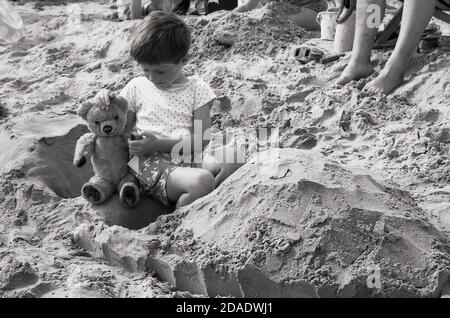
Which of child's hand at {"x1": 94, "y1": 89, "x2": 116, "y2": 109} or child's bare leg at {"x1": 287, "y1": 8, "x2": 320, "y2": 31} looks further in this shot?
child's bare leg at {"x1": 287, "y1": 8, "x2": 320, "y2": 31}

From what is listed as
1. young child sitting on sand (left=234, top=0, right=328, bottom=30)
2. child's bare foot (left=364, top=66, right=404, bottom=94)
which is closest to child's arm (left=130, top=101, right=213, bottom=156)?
child's bare foot (left=364, top=66, right=404, bottom=94)

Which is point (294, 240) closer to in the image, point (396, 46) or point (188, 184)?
point (188, 184)

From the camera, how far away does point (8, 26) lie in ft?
16.4

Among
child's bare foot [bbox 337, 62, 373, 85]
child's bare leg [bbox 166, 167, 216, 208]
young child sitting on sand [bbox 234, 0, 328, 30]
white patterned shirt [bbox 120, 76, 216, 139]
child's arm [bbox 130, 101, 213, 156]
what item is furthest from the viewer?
young child sitting on sand [bbox 234, 0, 328, 30]

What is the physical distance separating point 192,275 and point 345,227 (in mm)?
505

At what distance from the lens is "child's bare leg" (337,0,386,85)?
150 inches

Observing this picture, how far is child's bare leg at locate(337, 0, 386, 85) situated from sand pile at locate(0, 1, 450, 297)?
0.11m

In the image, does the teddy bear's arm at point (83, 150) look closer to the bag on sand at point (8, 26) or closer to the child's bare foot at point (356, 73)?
the child's bare foot at point (356, 73)

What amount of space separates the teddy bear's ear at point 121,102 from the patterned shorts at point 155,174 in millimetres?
207

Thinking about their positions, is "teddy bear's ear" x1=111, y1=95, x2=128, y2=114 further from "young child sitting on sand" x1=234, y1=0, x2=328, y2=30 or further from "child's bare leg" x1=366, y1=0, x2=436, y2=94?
"young child sitting on sand" x1=234, y1=0, x2=328, y2=30

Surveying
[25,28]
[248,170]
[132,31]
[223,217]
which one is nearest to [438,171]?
[248,170]

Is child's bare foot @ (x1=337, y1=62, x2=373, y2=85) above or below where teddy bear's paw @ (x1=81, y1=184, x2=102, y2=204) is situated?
above

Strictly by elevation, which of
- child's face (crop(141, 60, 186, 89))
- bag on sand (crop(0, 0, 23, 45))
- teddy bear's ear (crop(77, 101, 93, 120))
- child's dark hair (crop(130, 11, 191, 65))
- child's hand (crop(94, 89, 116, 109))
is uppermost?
child's dark hair (crop(130, 11, 191, 65))

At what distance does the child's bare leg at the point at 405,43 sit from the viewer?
3508 mm
